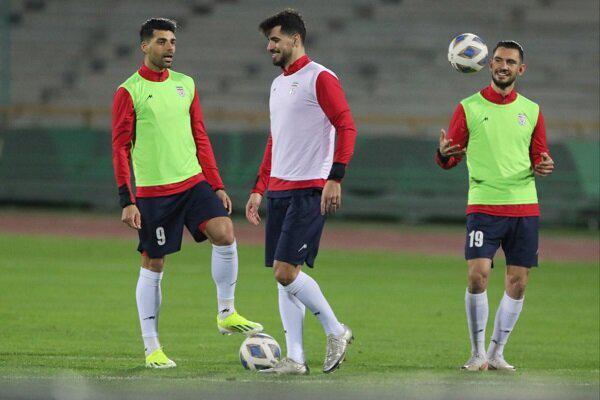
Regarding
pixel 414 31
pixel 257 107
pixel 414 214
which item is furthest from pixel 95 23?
pixel 414 214

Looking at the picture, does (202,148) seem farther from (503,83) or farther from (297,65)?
(503,83)

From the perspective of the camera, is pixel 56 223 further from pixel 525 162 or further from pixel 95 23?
pixel 525 162

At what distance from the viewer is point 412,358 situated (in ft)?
31.9

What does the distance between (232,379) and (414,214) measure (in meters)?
16.3

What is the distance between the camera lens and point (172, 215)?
8773 mm

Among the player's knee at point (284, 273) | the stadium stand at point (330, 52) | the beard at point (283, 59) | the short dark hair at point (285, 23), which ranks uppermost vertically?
the stadium stand at point (330, 52)

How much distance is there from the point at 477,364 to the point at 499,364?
234 mm

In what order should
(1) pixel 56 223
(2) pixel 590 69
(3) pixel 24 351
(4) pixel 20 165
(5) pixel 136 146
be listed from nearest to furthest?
(5) pixel 136 146, (3) pixel 24 351, (1) pixel 56 223, (4) pixel 20 165, (2) pixel 590 69

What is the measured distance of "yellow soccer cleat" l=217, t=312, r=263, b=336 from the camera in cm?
899

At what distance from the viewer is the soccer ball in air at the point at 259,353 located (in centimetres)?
855

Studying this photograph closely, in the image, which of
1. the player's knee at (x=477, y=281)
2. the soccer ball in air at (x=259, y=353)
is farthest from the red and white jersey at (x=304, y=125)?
the player's knee at (x=477, y=281)

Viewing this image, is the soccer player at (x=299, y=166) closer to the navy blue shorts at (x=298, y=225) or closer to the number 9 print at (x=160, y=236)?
the navy blue shorts at (x=298, y=225)

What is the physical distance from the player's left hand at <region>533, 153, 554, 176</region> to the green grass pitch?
4.43 ft

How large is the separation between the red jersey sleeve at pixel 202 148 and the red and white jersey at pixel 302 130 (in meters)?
0.81
